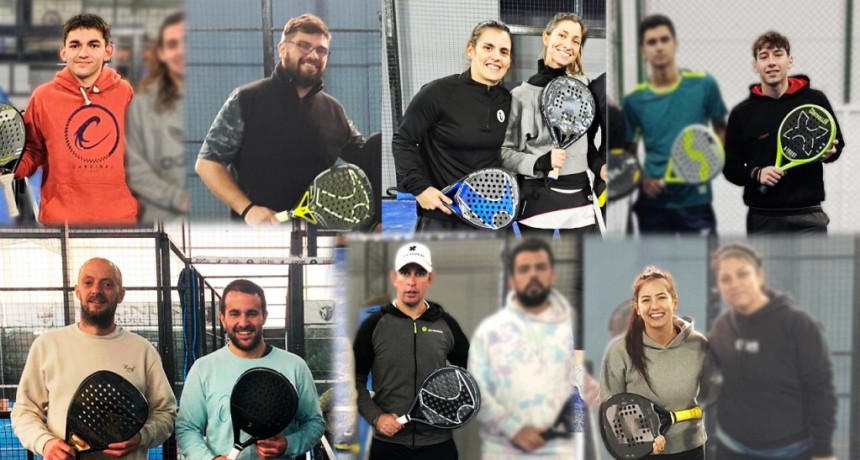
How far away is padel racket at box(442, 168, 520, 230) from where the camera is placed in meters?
5.12

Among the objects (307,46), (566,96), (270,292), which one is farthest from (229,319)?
(566,96)

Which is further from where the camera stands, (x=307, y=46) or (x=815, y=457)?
(x=815, y=457)

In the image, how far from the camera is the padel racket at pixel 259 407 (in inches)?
196

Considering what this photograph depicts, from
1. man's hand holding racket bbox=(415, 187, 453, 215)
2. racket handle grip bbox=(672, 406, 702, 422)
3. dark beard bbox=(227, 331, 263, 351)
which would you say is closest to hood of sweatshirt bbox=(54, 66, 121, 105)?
dark beard bbox=(227, 331, 263, 351)

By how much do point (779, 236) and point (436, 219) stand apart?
1564mm

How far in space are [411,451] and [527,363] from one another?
27.1 inches

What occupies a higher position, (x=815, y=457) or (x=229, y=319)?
(x=229, y=319)

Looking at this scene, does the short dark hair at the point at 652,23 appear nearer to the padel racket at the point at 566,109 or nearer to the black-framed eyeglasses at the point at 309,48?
the padel racket at the point at 566,109

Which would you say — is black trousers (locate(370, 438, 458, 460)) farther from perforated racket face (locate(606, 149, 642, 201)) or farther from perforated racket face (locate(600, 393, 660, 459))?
perforated racket face (locate(606, 149, 642, 201))

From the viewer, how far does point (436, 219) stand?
5195mm

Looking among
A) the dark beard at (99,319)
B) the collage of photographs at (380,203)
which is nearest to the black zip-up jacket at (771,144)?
the collage of photographs at (380,203)

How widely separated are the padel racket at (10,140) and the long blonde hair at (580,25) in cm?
230

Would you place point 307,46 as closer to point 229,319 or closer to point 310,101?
point 310,101

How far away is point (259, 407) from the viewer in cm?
498
